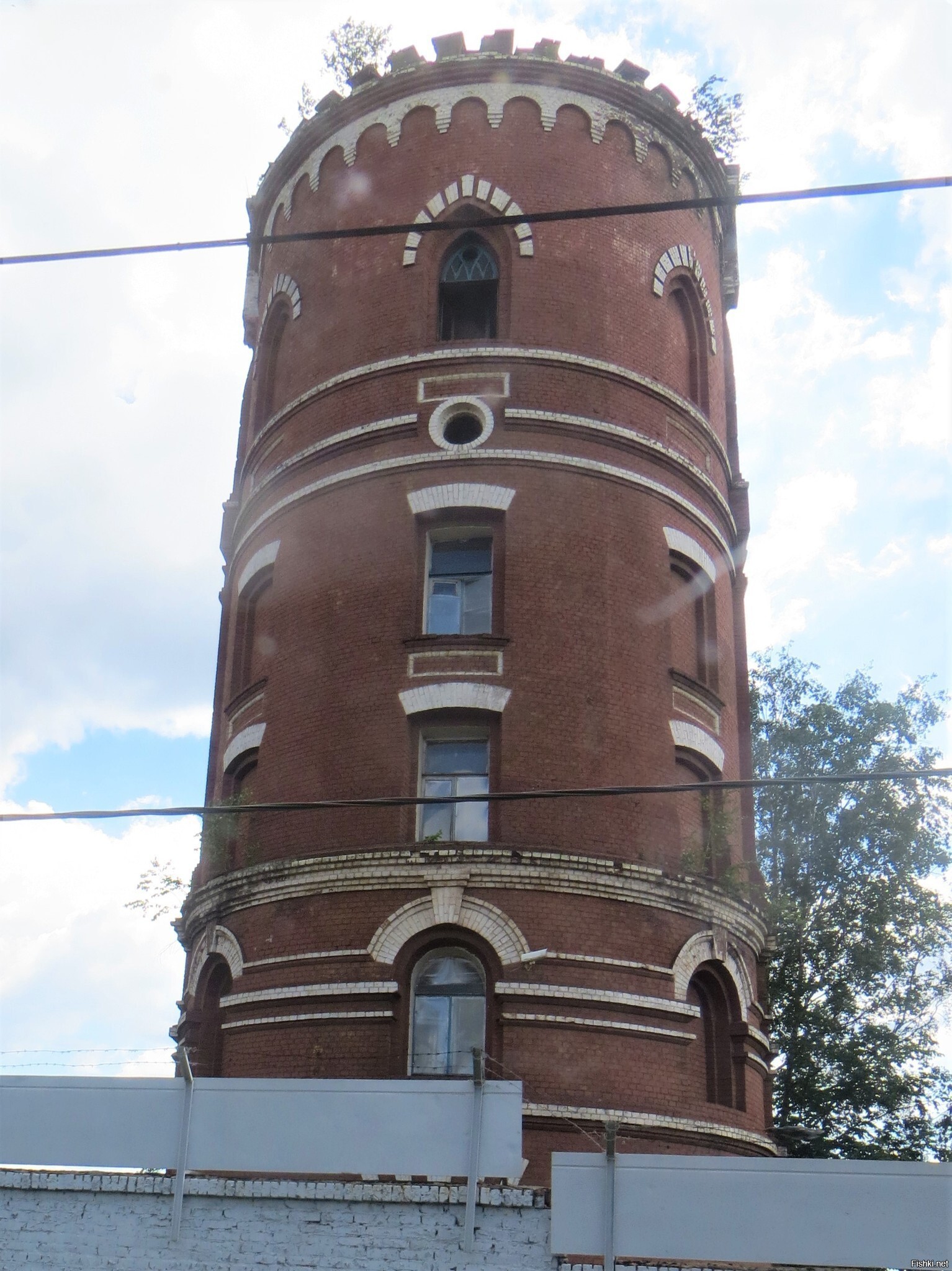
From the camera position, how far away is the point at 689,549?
2111 centimetres

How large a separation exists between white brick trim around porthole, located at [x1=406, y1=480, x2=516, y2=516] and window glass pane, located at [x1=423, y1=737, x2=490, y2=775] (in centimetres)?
324

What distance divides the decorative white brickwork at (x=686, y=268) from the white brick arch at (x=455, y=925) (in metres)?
10.1

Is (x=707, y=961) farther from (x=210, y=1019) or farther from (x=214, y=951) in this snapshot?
(x=210, y=1019)

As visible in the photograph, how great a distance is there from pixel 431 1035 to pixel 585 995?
1.94 metres

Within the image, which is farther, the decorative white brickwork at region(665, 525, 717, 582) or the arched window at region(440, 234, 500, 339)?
the arched window at region(440, 234, 500, 339)

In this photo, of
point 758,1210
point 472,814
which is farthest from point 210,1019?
point 758,1210

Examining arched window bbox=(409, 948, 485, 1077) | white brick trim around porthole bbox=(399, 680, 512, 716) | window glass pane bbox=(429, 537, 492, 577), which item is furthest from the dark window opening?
arched window bbox=(409, 948, 485, 1077)

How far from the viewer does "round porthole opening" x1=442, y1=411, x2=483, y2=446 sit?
2052 cm

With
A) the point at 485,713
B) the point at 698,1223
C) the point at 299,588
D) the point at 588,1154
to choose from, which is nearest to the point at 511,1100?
the point at 588,1154

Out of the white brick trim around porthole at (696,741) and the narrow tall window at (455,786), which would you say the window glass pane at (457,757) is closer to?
the narrow tall window at (455,786)

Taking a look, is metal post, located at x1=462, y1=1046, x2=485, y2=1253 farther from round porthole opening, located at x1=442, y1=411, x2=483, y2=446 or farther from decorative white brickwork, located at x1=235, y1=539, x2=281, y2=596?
decorative white brickwork, located at x1=235, y1=539, x2=281, y2=596

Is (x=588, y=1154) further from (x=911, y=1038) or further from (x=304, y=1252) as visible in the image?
(x=911, y=1038)

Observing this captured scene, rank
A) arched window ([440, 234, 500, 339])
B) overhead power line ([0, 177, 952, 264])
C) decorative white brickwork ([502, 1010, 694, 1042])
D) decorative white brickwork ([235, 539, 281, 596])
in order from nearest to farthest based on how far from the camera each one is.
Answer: overhead power line ([0, 177, 952, 264]) < decorative white brickwork ([502, 1010, 694, 1042]) < decorative white brickwork ([235, 539, 281, 596]) < arched window ([440, 234, 500, 339])

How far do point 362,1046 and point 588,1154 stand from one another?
209 inches
